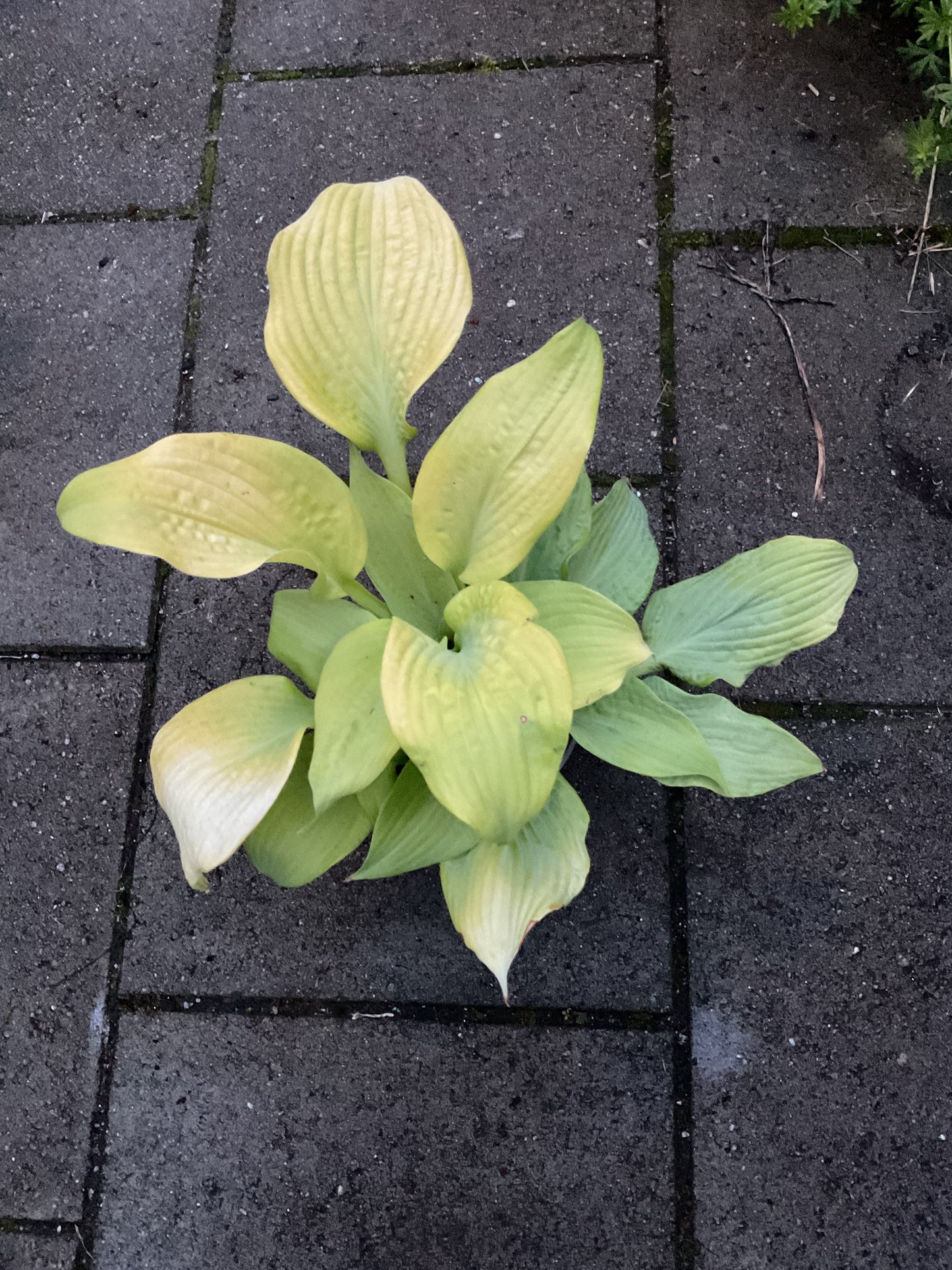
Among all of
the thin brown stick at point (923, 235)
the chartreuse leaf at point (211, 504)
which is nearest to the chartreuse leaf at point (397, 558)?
the chartreuse leaf at point (211, 504)

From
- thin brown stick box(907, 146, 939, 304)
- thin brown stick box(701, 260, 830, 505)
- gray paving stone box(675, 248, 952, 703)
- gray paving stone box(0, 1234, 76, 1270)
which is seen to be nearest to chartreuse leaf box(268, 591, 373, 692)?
gray paving stone box(675, 248, 952, 703)

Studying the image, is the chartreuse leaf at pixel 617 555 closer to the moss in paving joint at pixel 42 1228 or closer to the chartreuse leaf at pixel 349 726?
the chartreuse leaf at pixel 349 726

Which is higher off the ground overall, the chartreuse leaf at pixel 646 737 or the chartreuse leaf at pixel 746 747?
the chartreuse leaf at pixel 646 737

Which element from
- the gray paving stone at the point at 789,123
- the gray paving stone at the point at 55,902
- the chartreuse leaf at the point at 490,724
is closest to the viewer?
the chartreuse leaf at the point at 490,724

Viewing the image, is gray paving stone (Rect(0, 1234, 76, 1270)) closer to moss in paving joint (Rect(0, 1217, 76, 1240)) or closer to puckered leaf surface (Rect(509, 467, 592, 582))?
moss in paving joint (Rect(0, 1217, 76, 1240))

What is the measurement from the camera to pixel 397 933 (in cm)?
163

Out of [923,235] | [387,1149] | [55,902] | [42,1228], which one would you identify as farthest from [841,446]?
[42,1228]

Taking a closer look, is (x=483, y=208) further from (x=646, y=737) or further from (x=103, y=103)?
(x=646, y=737)

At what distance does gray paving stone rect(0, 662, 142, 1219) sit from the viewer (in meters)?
1.61

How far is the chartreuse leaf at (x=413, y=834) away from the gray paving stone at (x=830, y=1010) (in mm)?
548

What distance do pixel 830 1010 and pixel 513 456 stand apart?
108 cm

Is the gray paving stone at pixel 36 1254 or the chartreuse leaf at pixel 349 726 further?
the gray paving stone at pixel 36 1254

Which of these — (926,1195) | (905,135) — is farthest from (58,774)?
(905,135)

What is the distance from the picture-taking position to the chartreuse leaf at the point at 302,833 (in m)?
1.31
